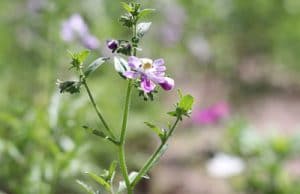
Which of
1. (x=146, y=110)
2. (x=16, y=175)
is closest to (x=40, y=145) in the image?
(x=16, y=175)

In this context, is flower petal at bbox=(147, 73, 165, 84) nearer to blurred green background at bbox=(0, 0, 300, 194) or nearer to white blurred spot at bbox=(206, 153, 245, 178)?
blurred green background at bbox=(0, 0, 300, 194)

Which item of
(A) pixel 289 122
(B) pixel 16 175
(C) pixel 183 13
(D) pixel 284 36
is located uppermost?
(D) pixel 284 36

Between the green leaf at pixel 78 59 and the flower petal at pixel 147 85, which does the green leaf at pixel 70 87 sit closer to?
the green leaf at pixel 78 59

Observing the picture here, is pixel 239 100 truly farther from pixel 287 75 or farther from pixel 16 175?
pixel 16 175

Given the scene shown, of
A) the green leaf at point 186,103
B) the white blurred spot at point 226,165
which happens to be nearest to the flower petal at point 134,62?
the green leaf at point 186,103

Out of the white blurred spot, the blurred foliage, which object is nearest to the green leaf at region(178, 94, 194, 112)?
the blurred foliage

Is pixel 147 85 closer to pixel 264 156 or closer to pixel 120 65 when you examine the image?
pixel 120 65
